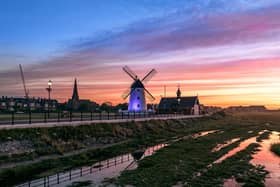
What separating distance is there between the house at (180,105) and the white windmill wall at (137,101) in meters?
26.4

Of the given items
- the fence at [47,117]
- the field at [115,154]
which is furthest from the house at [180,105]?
the field at [115,154]

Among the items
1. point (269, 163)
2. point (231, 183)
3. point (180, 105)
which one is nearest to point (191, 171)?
point (231, 183)

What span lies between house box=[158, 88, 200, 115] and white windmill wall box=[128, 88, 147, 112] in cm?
2641

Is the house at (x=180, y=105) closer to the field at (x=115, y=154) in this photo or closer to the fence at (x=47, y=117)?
the fence at (x=47, y=117)

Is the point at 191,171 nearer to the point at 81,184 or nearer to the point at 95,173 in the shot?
the point at 95,173

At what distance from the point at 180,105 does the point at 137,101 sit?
2960 centimetres

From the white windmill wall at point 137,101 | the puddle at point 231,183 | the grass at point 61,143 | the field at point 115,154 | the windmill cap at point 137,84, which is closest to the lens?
the puddle at point 231,183

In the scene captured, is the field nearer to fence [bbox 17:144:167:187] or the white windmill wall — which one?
fence [bbox 17:144:167:187]

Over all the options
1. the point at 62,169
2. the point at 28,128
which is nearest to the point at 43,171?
the point at 62,169

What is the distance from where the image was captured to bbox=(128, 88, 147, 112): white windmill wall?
245ft

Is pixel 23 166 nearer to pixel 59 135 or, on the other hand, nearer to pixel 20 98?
pixel 59 135

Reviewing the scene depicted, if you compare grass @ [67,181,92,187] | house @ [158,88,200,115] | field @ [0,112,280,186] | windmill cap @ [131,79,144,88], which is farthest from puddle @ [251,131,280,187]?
house @ [158,88,200,115]

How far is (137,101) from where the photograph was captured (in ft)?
247

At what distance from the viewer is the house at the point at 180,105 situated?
99.8 metres
